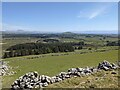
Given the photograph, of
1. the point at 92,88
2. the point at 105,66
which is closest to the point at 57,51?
the point at 105,66

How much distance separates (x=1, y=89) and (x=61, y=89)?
25.3ft

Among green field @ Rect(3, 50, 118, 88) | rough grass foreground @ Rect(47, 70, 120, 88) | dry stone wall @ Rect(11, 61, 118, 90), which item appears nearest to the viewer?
rough grass foreground @ Rect(47, 70, 120, 88)

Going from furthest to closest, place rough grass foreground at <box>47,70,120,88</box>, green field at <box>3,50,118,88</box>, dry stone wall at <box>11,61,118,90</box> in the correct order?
green field at <box>3,50,118,88</box> → dry stone wall at <box>11,61,118,90</box> → rough grass foreground at <box>47,70,120,88</box>

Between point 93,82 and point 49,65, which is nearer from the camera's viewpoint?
point 93,82

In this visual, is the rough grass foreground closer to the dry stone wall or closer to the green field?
the dry stone wall

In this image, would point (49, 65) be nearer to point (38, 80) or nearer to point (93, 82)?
point (38, 80)

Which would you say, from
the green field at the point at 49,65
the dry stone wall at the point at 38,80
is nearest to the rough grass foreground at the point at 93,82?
the dry stone wall at the point at 38,80

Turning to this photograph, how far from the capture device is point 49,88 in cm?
2206

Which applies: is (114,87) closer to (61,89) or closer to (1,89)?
(61,89)

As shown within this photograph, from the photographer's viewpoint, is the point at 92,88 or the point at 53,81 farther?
the point at 53,81

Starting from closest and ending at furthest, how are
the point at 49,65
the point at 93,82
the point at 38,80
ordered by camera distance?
the point at 93,82
the point at 38,80
the point at 49,65

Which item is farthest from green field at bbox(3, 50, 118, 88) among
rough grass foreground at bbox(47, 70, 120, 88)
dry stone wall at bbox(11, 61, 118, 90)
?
rough grass foreground at bbox(47, 70, 120, 88)

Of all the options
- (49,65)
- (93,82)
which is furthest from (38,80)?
(49,65)

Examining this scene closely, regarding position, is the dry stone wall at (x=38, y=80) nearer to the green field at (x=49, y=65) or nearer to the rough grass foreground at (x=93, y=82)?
the rough grass foreground at (x=93, y=82)
